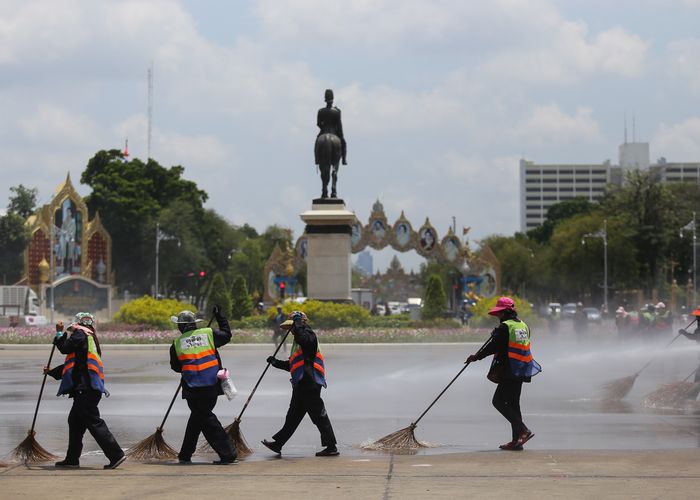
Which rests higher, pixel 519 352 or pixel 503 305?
pixel 503 305

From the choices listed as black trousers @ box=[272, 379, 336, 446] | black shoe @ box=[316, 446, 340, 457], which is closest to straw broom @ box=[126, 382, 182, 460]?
black trousers @ box=[272, 379, 336, 446]

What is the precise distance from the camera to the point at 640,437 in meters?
13.9

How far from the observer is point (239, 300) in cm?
5241

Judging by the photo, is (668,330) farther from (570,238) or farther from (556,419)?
(570,238)

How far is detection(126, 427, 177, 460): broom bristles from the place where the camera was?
1238 centimetres

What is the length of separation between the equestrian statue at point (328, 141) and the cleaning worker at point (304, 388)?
3130 centimetres

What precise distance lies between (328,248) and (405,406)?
25435 mm

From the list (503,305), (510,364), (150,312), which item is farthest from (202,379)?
(150,312)

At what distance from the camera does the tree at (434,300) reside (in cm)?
4972

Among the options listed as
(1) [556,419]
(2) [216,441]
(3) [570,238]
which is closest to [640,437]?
Result: (1) [556,419]

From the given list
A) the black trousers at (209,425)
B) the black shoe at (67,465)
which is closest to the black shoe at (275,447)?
the black trousers at (209,425)

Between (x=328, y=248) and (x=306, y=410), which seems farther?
(x=328, y=248)

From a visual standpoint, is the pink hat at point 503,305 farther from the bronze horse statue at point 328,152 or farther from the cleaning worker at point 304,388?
the bronze horse statue at point 328,152

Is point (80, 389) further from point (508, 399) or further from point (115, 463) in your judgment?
point (508, 399)
